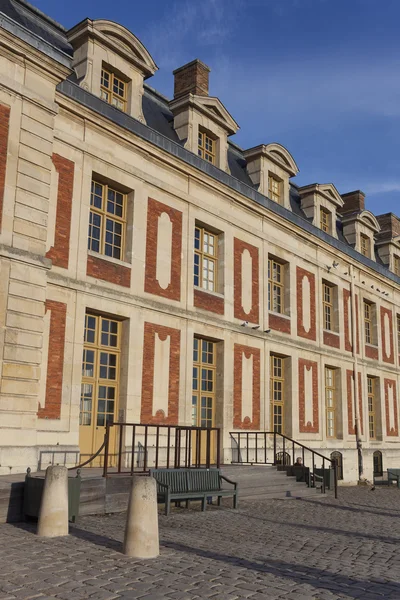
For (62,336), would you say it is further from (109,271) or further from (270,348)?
(270,348)

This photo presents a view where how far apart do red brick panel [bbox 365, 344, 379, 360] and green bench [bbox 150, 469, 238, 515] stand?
15.4m

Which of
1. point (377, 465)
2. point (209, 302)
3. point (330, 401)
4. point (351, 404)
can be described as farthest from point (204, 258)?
point (377, 465)

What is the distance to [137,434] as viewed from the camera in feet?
48.2

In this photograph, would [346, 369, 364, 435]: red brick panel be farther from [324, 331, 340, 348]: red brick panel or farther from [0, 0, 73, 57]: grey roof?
[0, 0, 73, 57]: grey roof

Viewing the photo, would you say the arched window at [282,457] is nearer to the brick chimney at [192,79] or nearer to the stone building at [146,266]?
the stone building at [146,266]

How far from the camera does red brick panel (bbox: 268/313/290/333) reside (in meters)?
20.3

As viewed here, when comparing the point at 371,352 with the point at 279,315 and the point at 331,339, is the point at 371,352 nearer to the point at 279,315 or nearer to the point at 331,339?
the point at 331,339

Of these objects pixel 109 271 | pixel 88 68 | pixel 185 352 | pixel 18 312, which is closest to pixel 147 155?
pixel 88 68

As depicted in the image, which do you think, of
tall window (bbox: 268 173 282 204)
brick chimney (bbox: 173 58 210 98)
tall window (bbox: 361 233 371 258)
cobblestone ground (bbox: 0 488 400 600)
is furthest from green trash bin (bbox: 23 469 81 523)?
tall window (bbox: 361 233 371 258)

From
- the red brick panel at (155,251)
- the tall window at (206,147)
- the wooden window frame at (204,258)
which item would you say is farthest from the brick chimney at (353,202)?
the red brick panel at (155,251)

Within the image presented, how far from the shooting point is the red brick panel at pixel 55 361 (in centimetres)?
1279

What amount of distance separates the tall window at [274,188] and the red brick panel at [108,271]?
829 centimetres

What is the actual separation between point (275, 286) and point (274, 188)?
3561 millimetres

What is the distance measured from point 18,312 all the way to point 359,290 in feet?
57.8
